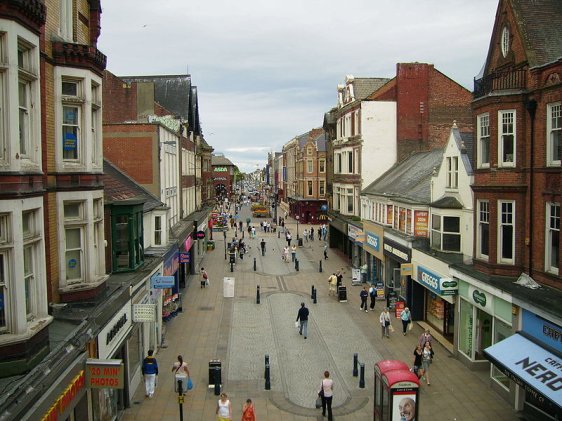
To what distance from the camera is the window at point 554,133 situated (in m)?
15.4

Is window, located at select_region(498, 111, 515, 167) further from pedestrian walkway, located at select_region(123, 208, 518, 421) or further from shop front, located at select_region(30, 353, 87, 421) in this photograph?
shop front, located at select_region(30, 353, 87, 421)

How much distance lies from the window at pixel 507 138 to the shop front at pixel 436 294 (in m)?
5.43

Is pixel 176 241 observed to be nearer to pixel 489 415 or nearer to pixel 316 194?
pixel 489 415

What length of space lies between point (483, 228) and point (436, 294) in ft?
17.8

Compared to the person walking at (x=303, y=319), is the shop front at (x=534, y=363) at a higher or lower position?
higher

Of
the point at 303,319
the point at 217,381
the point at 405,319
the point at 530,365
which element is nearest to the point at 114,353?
the point at 217,381

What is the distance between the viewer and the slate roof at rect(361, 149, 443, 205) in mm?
28880

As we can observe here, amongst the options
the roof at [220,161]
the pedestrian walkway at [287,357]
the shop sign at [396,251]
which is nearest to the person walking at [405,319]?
the pedestrian walkway at [287,357]

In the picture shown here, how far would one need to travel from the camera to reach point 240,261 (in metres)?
45.3

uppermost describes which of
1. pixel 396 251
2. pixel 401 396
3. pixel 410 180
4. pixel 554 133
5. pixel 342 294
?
pixel 554 133

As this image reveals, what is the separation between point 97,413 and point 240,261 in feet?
105

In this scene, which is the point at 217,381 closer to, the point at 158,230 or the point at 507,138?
the point at 158,230

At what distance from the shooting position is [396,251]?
29.6 meters

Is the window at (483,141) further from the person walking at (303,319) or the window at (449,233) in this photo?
the person walking at (303,319)
